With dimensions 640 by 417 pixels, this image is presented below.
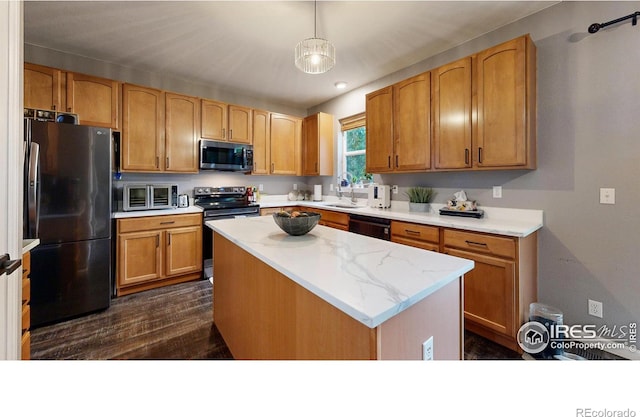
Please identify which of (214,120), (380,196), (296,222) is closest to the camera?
(296,222)

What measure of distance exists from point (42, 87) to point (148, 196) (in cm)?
135

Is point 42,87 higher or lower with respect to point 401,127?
higher

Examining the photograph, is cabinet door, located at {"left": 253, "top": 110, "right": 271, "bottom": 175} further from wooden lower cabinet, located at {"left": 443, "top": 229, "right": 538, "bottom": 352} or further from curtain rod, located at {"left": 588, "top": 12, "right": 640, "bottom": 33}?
curtain rod, located at {"left": 588, "top": 12, "right": 640, "bottom": 33}

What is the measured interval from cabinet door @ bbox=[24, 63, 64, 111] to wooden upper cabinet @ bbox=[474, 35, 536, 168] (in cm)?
398

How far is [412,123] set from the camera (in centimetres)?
277

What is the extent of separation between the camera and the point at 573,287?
1972 millimetres

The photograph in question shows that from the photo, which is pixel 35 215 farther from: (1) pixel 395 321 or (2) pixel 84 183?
(1) pixel 395 321

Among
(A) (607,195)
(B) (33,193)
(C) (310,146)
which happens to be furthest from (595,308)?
(B) (33,193)

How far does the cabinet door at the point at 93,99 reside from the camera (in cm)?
267

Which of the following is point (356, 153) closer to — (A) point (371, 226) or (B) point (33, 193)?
(A) point (371, 226)

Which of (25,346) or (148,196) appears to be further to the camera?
(148,196)

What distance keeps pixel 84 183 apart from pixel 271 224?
1789 millimetres

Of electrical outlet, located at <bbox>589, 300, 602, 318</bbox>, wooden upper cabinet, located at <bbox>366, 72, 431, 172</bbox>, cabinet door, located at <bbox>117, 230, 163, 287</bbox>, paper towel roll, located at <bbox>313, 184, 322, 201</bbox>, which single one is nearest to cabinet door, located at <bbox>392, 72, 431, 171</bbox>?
wooden upper cabinet, located at <bbox>366, 72, 431, 172</bbox>
